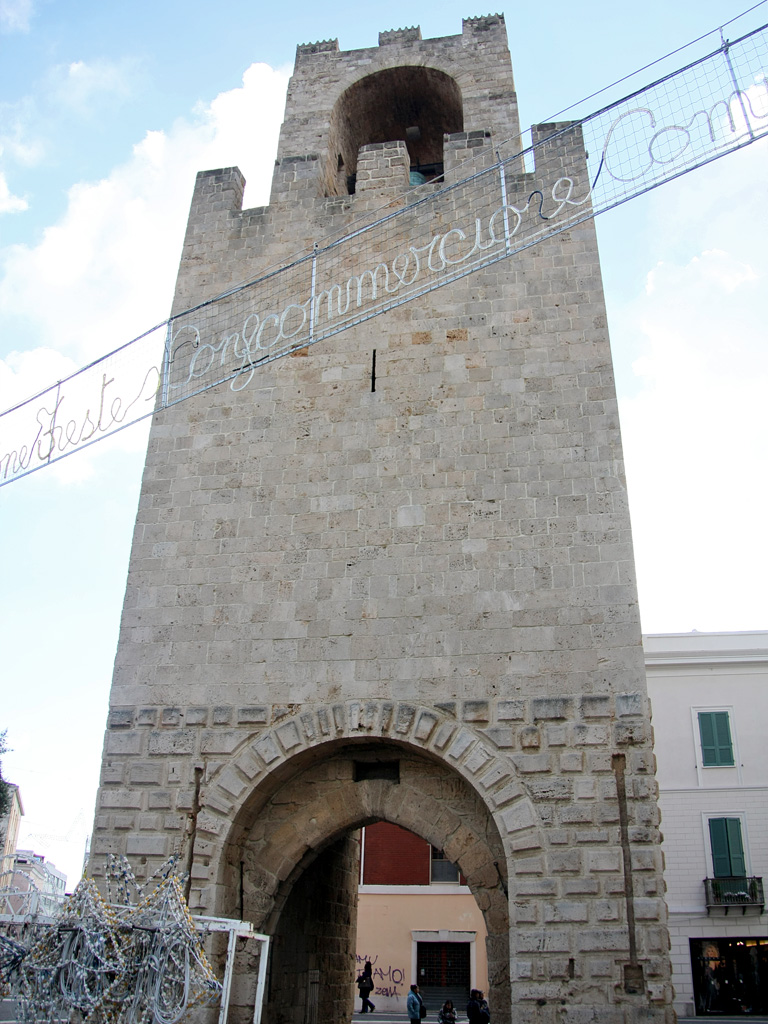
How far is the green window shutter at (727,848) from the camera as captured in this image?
1381cm

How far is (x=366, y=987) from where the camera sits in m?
13.9

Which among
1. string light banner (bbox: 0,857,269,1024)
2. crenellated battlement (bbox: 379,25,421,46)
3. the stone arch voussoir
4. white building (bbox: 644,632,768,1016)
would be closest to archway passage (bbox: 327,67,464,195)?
crenellated battlement (bbox: 379,25,421,46)

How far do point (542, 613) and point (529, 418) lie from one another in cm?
174

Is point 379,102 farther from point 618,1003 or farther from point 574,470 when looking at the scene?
point 618,1003

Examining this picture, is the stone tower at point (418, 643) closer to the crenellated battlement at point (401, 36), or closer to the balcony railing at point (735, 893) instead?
the crenellated battlement at point (401, 36)

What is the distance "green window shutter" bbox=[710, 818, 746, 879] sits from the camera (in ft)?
45.3

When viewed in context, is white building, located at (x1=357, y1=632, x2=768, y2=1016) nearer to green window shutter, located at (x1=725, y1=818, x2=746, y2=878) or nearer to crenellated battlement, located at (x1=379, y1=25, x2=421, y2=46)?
green window shutter, located at (x1=725, y1=818, x2=746, y2=878)

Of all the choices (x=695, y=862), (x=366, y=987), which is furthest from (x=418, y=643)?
(x=695, y=862)

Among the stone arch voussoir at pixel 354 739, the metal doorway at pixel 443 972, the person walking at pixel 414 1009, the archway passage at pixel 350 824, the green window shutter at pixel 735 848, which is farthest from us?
the metal doorway at pixel 443 972

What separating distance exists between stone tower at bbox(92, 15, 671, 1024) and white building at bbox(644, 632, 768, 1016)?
811cm

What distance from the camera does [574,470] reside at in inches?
269

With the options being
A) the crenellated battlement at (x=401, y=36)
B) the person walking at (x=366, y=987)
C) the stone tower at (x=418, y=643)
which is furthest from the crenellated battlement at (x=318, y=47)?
the person walking at (x=366, y=987)

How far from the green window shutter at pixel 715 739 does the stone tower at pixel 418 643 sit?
8.89m

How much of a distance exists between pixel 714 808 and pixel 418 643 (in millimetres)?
10314
